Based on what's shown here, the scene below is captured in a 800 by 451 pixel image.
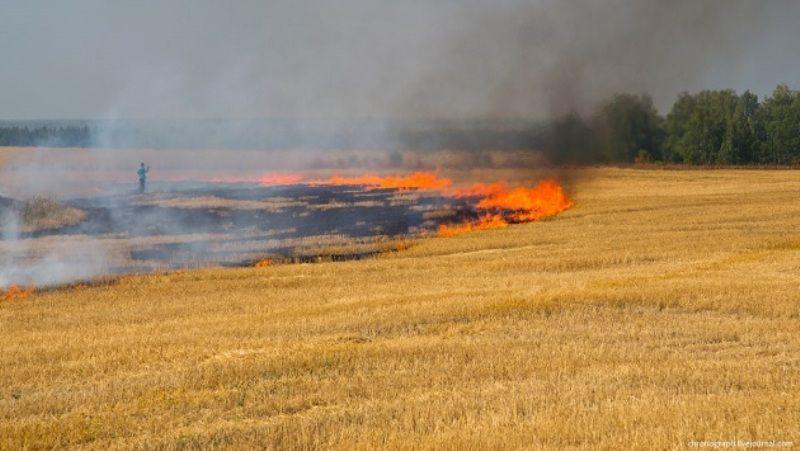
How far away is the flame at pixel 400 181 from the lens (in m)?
66.1

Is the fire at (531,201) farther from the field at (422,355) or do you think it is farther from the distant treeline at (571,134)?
the field at (422,355)

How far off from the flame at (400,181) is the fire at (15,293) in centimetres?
4097

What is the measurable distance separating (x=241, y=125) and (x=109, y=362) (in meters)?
83.3

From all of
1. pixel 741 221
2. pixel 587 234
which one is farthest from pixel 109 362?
pixel 741 221

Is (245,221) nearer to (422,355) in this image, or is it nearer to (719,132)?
(422,355)

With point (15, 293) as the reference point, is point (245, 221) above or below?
above

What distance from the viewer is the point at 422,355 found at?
1399cm

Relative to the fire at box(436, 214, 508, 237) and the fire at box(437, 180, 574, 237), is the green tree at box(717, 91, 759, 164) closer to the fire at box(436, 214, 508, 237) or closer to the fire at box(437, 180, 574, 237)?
the fire at box(437, 180, 574, 237)

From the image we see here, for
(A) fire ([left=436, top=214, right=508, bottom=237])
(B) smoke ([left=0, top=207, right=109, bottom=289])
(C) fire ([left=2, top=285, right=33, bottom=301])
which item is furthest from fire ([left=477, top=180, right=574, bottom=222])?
(C) fire ([left=2, top=285, right=33, bottom=301])

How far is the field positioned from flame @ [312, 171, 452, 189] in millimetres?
37615

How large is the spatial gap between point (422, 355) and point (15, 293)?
14736 mm

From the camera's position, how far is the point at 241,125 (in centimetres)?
9581

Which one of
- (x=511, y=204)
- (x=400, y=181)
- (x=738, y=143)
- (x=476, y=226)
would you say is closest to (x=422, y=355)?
(x=476, y=226)

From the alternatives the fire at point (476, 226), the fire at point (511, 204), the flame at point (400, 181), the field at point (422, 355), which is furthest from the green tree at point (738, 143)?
the field at point (422, 355)
